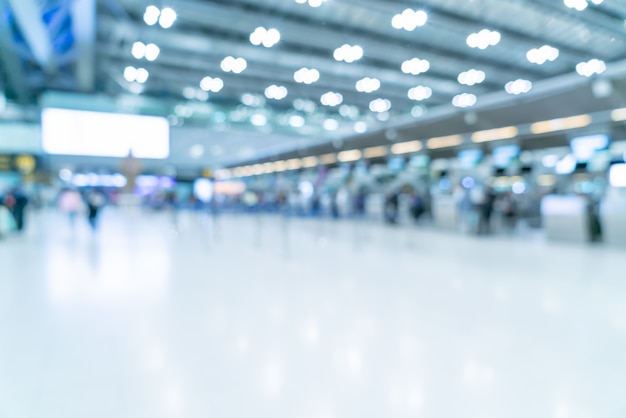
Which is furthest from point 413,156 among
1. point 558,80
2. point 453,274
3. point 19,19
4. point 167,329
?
point 167,329

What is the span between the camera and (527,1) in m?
3.82

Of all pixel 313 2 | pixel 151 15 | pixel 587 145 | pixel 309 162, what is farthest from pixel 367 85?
pixel 309 162

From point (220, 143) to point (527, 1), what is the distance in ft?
83.0

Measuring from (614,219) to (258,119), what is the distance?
62.2ft

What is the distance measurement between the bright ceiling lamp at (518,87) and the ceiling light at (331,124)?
341 inches

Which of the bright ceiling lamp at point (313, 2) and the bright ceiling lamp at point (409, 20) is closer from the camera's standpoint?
the bright ceiling lamp at point (313, 2)

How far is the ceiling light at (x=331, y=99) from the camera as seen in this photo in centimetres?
1234

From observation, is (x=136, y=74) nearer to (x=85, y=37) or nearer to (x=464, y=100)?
(x=85, y=37)

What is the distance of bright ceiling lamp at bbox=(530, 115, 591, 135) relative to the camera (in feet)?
37.1

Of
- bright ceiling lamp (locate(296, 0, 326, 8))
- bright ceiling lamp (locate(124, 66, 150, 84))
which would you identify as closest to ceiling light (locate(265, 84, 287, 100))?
bright ceiling lamp (locate(124, 66, 150, 84))

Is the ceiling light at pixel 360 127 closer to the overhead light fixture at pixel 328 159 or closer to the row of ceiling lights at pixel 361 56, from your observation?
the row of ceiling lights at pixel 361 56

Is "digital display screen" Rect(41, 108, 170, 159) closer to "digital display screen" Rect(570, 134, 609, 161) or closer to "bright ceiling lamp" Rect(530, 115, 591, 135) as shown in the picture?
"bright ceiling lamp" Rect(530, 115, 591, 135)

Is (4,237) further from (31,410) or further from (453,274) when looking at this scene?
(453,274)

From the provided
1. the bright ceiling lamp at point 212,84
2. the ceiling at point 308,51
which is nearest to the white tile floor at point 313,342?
the ceiling at point 308,51
